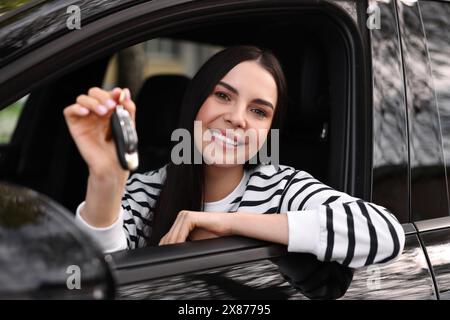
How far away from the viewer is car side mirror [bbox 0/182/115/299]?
91 centimetres

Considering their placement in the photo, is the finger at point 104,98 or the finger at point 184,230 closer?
the finger at point 104,98

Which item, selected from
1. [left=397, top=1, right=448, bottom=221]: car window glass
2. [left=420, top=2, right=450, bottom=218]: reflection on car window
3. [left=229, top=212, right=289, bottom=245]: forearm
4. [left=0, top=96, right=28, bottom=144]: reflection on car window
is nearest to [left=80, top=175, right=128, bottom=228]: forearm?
[left=229, top=212, right=289, bottom=245]: forearm

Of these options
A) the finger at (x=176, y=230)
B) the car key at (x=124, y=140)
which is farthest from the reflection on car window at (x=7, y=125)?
the car key at (x=124, y=140)

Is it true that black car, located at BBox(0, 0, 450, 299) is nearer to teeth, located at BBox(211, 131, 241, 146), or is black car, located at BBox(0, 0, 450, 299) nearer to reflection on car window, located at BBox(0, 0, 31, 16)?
reflection on car window, located at BBox(0, 0, 31, 16)

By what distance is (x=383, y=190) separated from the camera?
181 cm

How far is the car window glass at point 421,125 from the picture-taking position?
187 centimetres

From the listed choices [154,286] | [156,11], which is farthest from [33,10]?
[154,286]

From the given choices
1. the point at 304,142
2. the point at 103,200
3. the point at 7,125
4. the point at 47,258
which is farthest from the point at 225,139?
the point at 7,125

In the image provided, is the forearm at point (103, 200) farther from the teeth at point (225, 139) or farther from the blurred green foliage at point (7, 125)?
the blurred green foliage at point (7, 125)

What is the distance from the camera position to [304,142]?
2709 mm

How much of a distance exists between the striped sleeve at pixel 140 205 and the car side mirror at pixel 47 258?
97 cm

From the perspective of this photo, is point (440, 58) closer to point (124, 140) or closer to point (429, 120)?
point (429, 120)

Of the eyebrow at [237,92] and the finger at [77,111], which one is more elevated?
the eyebrow at [237,92]
